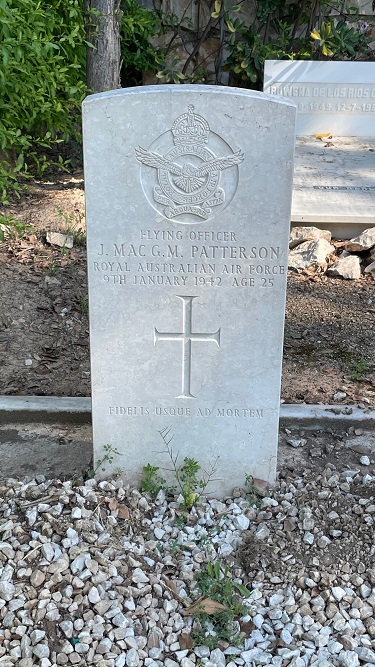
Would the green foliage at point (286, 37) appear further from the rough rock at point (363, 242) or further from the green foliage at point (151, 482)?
the green foliage at point (151, 482)

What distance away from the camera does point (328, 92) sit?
8391 mm

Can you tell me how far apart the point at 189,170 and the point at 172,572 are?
1493mm

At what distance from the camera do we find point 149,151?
2.65 metres

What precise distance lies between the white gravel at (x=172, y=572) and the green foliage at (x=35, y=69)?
9.84 ft

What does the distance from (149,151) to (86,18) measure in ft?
12.9

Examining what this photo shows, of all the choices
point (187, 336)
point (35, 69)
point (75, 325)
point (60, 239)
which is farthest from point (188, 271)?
point (35, 69)

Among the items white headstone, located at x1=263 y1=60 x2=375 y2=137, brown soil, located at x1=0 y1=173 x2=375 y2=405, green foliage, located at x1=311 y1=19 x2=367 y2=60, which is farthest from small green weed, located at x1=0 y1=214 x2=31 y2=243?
green foliage, located at x1=311 y1=19 x2=367 y2=60

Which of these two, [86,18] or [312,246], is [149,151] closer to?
[312,246]

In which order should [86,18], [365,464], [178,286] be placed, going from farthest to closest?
[86,18]
[365,464]
[178,286]

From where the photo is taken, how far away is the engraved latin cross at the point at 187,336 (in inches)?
114

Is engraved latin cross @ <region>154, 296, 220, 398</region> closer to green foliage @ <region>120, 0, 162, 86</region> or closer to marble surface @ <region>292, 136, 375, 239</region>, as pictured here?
marble surface @ <region>292, 136, 375, 239</region>

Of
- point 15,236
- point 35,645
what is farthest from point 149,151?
point 15,236

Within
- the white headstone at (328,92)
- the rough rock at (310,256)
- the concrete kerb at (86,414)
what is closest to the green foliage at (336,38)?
the white headstone at (328,92)

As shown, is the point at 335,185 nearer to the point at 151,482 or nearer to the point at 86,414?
the point at 86,414
